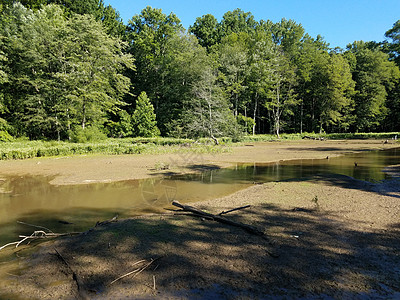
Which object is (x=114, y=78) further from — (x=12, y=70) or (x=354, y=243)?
(x=354, y=243)

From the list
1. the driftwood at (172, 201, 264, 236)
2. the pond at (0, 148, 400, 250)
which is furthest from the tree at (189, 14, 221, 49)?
the driftwood at (172, 201, 264, 236)

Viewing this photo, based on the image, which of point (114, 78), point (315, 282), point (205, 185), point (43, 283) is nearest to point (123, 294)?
point (43, 283)

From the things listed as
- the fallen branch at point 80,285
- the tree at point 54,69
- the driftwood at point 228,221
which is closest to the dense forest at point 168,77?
the tree at point 54,69

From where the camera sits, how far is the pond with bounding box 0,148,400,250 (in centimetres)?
727

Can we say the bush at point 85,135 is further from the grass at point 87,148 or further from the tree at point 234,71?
the tree at point 234,71

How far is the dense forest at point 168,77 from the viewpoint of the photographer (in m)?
28.4

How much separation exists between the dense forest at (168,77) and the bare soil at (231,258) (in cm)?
2403

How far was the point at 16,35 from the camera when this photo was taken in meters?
28.5

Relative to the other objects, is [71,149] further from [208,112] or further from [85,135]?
[208,112]

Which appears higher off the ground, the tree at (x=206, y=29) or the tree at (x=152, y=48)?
the tree at (x=206, y=29)

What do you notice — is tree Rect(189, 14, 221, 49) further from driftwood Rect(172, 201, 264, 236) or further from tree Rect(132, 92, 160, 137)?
driftwood Rect(172, 201, 264, 236)

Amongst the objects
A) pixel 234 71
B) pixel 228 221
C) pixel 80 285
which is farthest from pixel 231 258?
pixel 234 71

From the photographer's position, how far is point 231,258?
444 cm

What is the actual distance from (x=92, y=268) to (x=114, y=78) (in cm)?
3224
